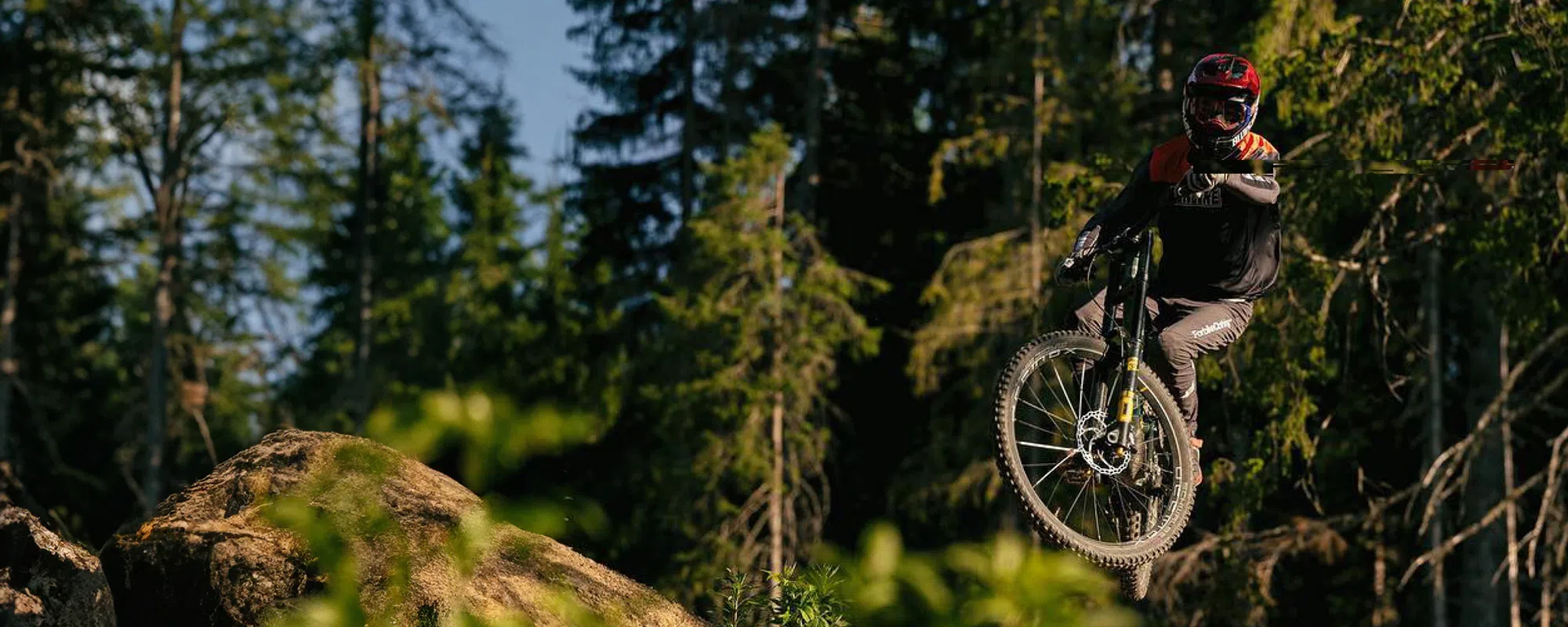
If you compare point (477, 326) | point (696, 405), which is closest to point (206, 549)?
point (696, 405)

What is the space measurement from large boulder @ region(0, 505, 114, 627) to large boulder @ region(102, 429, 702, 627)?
0.58 m

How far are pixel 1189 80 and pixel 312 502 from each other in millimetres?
5326

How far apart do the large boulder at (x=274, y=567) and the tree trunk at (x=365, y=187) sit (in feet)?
85.6

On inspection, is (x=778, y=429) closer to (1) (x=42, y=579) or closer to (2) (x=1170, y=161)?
(2) (x=1170, y=161)

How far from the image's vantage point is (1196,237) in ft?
25.9

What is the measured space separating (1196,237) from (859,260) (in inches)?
954

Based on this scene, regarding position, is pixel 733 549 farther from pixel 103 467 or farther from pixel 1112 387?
pixel 103 467

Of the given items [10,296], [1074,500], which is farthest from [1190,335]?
[10,296]

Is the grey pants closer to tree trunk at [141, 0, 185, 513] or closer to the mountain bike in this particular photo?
the mountain bike

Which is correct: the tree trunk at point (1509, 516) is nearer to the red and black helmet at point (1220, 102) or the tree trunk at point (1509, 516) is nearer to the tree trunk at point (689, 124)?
the red and black helmet at point (1220, 102)

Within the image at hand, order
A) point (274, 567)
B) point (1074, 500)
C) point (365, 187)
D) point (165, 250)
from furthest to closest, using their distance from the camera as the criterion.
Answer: point (365, 187) < point (165, 250) < point (1074, 500) < point (274, 567)

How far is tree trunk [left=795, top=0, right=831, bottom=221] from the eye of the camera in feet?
97.0

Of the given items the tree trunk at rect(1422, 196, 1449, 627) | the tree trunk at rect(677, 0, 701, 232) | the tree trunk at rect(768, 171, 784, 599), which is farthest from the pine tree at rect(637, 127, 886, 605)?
the tree trunk at rect(1422, 196, 1449, 627)

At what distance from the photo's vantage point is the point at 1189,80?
7398 mm
